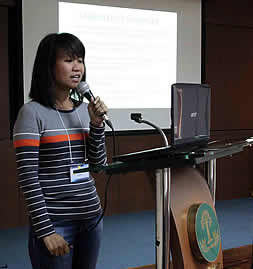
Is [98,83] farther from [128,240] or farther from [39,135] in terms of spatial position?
[39,135]

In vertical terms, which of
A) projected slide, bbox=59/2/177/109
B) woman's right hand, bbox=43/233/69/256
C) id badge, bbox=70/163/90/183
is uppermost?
projected slide, bbox=59/2/177/109

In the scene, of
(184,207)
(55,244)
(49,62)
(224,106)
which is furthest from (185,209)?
(224,106)

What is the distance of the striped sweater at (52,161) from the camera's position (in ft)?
4.51

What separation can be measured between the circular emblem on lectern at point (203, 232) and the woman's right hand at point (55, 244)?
419 mm

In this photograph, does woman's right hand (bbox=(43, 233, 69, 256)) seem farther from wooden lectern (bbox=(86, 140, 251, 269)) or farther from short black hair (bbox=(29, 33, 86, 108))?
short black hair (bbox=(29, 33, 86, 108))

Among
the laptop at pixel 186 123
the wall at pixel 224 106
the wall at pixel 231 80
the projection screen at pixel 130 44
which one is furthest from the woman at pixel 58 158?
the wall at pixel 231 80

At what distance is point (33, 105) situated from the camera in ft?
4.75

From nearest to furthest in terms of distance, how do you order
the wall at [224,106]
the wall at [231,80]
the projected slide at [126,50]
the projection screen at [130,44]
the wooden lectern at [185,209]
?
the wooden lectern at [185,209] → the projection screen at [130,44] → the projected slide at [126,50] → the wall at [224,106] → the wall at [231,80]

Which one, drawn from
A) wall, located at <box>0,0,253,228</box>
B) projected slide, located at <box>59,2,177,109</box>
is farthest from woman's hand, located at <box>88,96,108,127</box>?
wall, located at <box>0,0,253,228</box>

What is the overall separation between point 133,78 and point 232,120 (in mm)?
1610

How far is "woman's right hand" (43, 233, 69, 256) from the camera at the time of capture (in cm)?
136

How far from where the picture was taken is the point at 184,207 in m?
1.44

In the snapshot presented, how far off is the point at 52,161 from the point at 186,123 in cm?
47

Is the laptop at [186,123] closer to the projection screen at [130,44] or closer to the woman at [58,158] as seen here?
the woman at [58,158]
